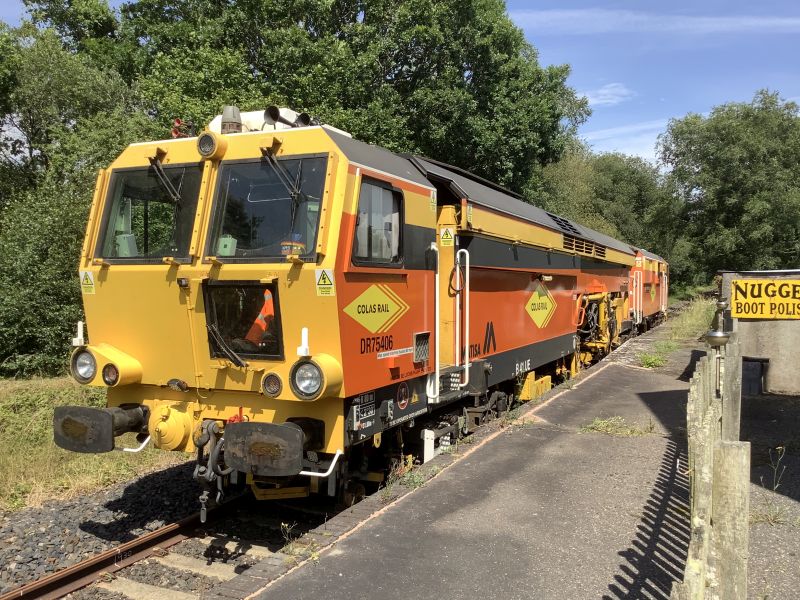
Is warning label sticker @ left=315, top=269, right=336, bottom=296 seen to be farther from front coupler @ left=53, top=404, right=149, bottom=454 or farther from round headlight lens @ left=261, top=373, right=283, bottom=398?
front coupler @ left=53, top=404, right=149, bottom=454

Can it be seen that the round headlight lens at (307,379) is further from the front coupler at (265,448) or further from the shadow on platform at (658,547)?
the shadow on platform at (658,547)

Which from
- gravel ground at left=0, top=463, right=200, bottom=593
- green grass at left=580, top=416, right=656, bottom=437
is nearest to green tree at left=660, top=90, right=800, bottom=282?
green grass at left=580, top=416, right=656, bottom=437

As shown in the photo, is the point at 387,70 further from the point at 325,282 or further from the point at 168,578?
the point at 168,578

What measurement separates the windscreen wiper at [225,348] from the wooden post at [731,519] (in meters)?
3.57

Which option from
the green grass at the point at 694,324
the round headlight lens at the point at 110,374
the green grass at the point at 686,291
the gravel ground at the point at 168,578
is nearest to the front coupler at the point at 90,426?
the round headlight lens at the point at 110,374

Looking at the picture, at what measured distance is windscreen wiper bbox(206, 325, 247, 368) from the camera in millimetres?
5055

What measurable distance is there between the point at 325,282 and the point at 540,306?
19.6 feet

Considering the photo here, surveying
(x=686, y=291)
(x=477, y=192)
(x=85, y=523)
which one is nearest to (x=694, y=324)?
(x=477, y=192)

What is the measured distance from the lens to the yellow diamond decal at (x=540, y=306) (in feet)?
Result: 31.0

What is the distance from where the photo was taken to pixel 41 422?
9.89 m

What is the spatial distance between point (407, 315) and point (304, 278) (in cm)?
140

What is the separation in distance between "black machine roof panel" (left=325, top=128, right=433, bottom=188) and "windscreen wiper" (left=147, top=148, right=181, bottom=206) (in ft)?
4.98

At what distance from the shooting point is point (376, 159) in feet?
18.1

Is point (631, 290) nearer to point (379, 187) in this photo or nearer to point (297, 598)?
point (379, 187)
